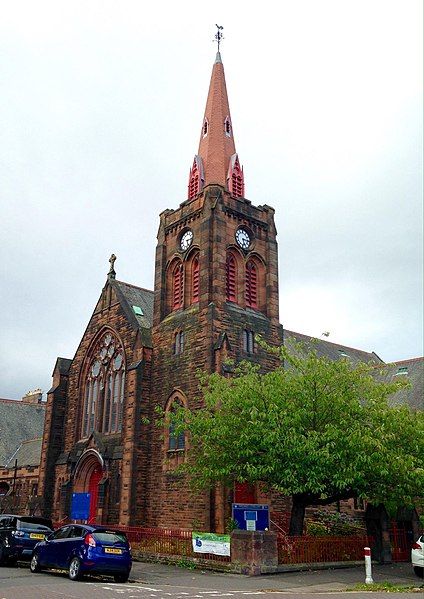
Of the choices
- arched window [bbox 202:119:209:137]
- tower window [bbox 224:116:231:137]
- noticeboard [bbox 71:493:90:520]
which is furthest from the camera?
arched window [bbox 202:119:209:137]

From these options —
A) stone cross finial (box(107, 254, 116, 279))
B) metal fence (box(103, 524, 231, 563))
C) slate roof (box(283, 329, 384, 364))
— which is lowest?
metal fence (box(103, 524, 231, 563))

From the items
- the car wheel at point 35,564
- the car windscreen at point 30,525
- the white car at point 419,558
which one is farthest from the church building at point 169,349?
the white car at point 419,558

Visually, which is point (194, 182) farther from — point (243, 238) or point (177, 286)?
point (177, 286)

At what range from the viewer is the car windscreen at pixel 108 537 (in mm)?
17203

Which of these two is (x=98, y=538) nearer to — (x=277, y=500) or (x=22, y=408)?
(x=277, y=500)

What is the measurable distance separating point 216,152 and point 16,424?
34.1m

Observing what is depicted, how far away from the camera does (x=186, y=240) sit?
34.0 meters

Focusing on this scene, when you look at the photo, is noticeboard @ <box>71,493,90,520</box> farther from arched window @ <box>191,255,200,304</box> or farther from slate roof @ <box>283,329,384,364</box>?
slate roof @ <box>283,329,384,364</box>

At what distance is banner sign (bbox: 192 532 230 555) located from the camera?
20.4 m

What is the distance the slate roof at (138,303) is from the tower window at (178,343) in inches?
76.4

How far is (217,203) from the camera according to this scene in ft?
106

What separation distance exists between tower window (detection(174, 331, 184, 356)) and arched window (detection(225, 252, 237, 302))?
9.97 ft

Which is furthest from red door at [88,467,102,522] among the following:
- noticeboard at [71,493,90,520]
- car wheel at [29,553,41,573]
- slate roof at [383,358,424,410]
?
slate roof at [383,358,424,410]

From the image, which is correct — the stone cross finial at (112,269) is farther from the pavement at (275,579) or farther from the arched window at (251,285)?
the pavement at (275,579)
